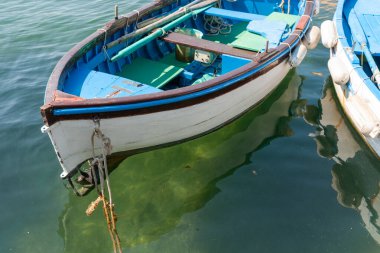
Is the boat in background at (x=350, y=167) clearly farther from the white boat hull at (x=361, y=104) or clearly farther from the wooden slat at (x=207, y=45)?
the wooden slat at (x=207, y=45)

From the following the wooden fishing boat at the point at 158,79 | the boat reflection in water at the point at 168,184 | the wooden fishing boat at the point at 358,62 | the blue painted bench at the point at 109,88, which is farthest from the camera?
the wooden fishing boat at the point at 358,62

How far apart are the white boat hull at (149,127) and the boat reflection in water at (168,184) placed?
2.85 ft

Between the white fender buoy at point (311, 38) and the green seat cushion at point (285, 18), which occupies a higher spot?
the green seat cushion at point (285, 18)

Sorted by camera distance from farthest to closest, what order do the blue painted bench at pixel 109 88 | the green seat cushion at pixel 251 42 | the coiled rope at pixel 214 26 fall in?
the coiled rope at pixel 214 26 → the green seat cushion at pixel 251 42 → the blue painted bench at pixel 109 88

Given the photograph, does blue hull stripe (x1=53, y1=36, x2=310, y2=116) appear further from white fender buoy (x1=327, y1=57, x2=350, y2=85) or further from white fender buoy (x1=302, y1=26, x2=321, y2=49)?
white fender buoy (x1=302, y1=26, x2=321, y2=49)

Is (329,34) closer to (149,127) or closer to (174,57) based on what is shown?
(174,57)

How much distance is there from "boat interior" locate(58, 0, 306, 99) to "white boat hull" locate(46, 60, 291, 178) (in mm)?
521

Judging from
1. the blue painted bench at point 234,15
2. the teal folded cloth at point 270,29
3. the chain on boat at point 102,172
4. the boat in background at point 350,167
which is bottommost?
the boat in background at point 350,167

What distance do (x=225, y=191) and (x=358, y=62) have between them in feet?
12.2

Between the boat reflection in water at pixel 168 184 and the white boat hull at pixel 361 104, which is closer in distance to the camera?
the boat reflection in water at pixel 168 184

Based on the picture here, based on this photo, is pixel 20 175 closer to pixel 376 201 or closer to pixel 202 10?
pixel 202 10

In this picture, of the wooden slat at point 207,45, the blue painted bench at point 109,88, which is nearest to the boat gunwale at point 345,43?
the wooden slat at point 207,45

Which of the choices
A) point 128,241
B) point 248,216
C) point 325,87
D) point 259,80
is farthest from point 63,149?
point 325,87

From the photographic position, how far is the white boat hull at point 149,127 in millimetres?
4902
